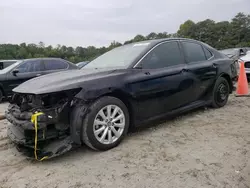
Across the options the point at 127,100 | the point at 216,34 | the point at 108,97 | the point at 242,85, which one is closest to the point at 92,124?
the point at 108,97

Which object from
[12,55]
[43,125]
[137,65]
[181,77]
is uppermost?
[12,55]

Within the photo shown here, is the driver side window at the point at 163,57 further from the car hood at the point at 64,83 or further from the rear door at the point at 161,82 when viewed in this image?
the car hood at the point at 64,83

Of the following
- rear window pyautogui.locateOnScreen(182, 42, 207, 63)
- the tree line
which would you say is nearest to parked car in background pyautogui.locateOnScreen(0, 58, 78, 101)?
rear window pyautogui.locateOnScreen(182, 42, 207, 63)

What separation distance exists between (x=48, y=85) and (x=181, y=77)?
2168 mm

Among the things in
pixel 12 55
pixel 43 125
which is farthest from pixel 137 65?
pixel 12 55

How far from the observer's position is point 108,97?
3.24 meters

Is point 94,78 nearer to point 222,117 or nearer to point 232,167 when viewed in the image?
point 232,167

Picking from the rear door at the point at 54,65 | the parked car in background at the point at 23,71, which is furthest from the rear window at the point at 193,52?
the rear door at the point at 54,65

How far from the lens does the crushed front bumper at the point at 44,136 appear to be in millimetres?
2873

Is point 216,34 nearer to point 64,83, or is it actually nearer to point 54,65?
point 54,65

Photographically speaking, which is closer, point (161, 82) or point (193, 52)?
point (161, 82)

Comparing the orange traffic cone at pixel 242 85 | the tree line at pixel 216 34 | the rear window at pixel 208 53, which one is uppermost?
the tree line at pixel 216 34

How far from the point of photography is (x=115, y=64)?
3891mm

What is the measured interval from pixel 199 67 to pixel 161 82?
1.10 metres
